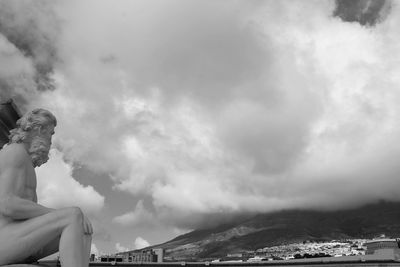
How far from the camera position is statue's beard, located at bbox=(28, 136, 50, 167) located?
5.16 m

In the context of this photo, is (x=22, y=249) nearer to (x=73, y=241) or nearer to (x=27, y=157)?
(x=73, y=241)

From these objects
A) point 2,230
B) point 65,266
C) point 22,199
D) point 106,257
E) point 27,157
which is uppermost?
point 106,257

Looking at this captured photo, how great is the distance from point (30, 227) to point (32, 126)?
4.06 ft

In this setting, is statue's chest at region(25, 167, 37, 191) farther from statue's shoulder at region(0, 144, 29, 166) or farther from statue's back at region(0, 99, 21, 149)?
statue's back at region(0, 99, 21, 149)

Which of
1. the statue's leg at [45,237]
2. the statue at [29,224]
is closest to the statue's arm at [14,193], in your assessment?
the statue at [29,224]

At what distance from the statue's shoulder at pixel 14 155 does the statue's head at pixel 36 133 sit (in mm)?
204

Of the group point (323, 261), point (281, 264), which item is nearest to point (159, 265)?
point (281, 264)

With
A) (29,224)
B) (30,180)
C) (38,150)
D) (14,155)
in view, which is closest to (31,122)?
(38,150)

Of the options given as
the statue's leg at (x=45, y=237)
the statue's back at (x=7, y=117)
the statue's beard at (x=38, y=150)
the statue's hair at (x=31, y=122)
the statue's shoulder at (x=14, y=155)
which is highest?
the statue's back at (x=7, y=117)

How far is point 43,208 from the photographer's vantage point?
4691 millimetres

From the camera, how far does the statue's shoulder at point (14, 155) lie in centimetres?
473

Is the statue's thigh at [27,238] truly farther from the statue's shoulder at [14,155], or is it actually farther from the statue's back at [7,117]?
the statue's back at [7,117]

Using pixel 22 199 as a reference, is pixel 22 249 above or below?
below

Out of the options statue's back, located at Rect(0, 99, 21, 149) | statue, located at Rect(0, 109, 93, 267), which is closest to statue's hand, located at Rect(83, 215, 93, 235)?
statue, located at Rect(0, 109, 93, 267)
